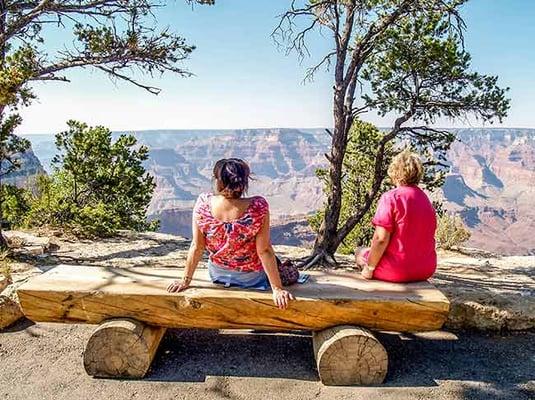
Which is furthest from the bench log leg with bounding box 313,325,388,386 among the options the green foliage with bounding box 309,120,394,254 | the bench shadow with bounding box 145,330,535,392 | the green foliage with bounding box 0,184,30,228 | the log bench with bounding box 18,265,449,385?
the green foliage with bounding box 0,184,30,228

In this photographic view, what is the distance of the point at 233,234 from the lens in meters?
3.28

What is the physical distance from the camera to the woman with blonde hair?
3465 mm

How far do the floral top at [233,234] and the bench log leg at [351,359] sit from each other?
75 cm

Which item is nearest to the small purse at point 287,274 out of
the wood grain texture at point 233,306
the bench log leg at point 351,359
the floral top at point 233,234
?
the wood grain texture at point 233,306

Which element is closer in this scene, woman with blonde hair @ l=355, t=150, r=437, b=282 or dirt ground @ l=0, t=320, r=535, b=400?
dirt ground @ l=0, t=320, r=535, b=400

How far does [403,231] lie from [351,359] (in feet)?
3.31

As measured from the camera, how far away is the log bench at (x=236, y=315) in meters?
3.17

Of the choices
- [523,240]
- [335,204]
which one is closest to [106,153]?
[335,204]

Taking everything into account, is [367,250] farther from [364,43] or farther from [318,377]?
[364,43]

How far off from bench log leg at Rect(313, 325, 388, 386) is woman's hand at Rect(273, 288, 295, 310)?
38 cm

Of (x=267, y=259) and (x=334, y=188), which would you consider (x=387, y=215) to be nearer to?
(x=267, y=259)

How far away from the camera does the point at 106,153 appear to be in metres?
12.3

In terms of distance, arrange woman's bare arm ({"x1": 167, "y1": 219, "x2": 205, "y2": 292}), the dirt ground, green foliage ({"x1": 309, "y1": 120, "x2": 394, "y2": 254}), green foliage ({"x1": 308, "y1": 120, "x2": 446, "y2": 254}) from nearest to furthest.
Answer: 1. the dirt ground
2. woman's bare arm ({"x1": 167, "y1": 219, "x2": 205, "y2": 292})
3. green foliage ({"x1": 308, "y1": 120, "x2": 446, "y2": 254})
4. green foliage ({"x1": 309, "y1": 120, "x2": 394, "y2": 254})

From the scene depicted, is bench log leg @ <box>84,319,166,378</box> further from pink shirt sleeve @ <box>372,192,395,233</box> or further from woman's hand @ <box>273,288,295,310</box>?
pink shirt sleeve @ <box>372,192,395,233</box>
